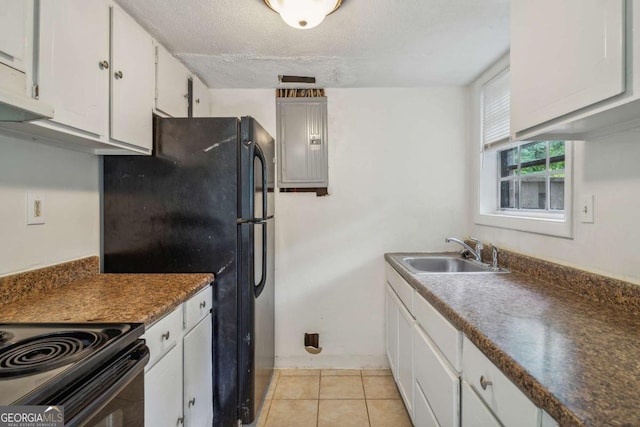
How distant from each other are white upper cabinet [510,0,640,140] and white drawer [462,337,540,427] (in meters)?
0.82

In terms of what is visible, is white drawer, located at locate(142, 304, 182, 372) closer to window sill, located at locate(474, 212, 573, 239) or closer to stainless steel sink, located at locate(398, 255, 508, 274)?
stainless steel sink, located at locate(398, 255, 508, 274)

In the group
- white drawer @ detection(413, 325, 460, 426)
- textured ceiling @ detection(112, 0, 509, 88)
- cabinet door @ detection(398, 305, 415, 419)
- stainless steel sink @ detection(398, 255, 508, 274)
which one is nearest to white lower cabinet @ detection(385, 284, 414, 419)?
cabinet door @ detection(398, 305, 415, 419)

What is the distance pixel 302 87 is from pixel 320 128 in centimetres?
36

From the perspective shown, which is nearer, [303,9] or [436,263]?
[303,9]

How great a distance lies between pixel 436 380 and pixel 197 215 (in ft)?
4.62

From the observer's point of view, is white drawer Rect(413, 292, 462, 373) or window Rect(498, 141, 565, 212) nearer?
white drawer Rect(413, 292, 462, 373)

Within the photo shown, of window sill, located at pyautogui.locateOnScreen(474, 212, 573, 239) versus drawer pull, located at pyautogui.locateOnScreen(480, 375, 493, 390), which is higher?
window sill, located at pyautogui.locateOnScreen(474, 212, 573, 239)

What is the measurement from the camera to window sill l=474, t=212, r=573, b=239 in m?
1.44

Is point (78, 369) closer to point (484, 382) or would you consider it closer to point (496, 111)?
point (484, 382)

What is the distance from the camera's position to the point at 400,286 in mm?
1948

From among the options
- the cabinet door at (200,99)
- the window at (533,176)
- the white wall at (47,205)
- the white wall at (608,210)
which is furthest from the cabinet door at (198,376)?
the window at (533,176)

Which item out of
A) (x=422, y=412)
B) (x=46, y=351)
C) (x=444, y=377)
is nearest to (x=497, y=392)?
(x=444, y=377)

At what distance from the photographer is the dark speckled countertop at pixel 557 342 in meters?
0.61

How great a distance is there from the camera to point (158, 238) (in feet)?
5.36
